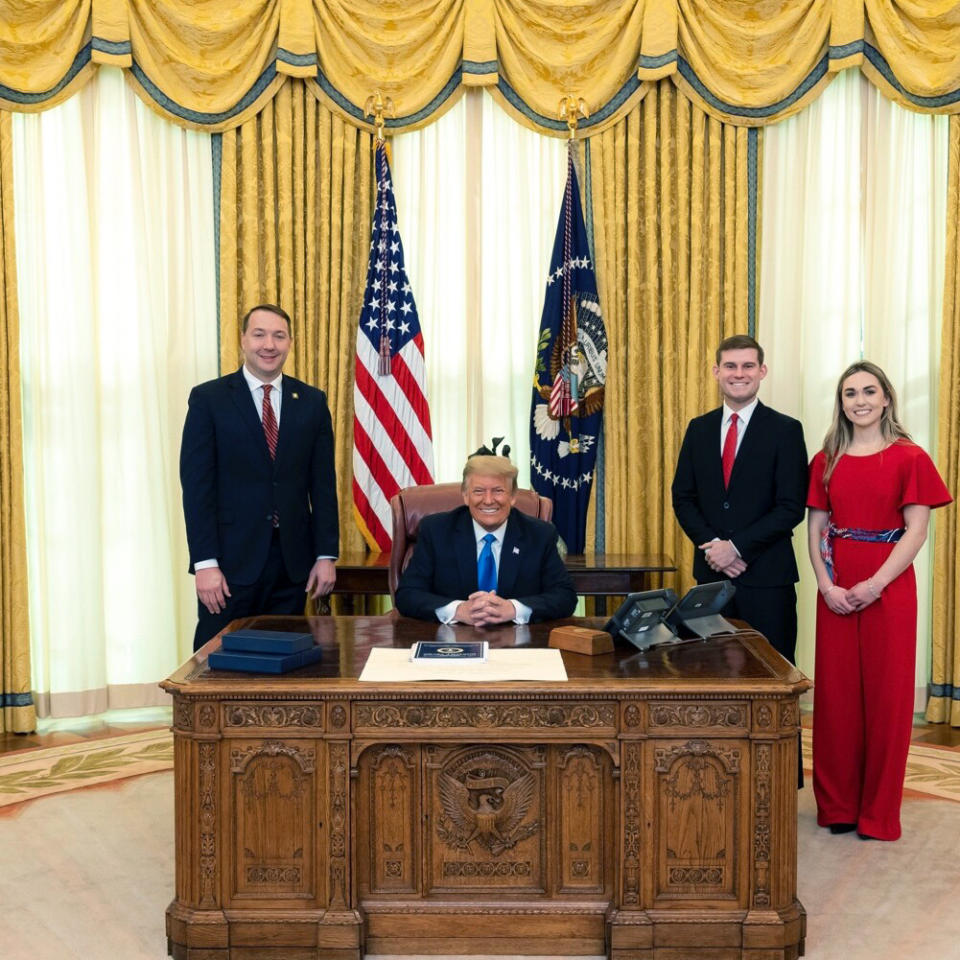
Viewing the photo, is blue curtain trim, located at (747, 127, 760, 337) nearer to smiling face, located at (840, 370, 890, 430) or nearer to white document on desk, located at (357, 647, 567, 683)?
smiling face, located at (840, 370, 890, 430)

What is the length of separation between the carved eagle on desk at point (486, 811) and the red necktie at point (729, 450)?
183 centimetres

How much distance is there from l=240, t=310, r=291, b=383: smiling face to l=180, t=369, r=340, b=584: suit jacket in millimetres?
86

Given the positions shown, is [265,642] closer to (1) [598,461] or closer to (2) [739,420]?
(2) [739,420]

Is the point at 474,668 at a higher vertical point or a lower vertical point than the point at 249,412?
lower

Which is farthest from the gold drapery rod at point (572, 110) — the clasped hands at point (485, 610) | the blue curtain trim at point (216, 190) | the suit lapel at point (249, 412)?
the clasped hands at point (485, 610)

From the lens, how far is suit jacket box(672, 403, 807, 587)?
13.4 feet

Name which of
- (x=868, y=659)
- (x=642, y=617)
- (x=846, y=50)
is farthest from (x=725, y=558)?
(x=846, y=50)

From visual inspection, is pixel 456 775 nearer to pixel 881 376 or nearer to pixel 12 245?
pixel 881 376

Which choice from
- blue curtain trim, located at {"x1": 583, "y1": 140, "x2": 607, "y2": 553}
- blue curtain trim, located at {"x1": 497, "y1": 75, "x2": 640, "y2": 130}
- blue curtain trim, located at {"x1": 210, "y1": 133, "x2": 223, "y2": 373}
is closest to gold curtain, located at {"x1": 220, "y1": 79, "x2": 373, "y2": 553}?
blue curtain trim, located at {"x1": 210, "y1": 133, "x2": 223, "y2": 373}

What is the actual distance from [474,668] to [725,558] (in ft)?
5.24

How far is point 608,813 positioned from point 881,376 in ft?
5.93

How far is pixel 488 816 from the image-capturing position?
2.72 m

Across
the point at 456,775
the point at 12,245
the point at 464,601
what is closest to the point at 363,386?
the point at 12,245

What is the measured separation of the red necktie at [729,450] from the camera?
419 centimetres
